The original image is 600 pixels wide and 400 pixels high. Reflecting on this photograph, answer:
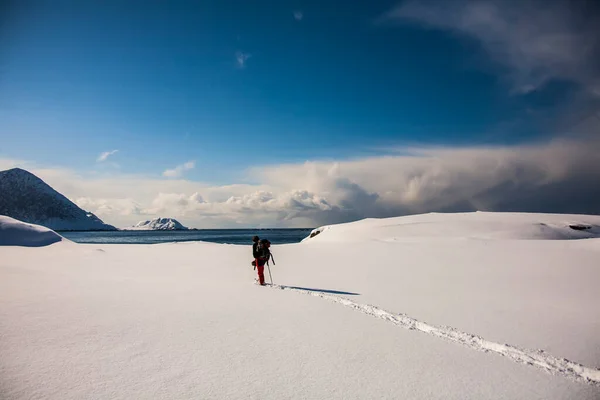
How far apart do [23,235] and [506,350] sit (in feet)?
131

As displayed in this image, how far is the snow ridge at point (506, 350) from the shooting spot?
17.6 ft

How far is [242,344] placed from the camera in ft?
18.6

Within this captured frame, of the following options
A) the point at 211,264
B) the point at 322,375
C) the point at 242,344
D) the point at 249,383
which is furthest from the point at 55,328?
the point at 211,264

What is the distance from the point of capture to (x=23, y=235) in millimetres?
30344

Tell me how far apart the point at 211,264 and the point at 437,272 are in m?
13.9

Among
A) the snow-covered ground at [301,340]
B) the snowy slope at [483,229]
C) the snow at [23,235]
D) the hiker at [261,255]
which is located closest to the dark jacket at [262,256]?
the hiker at [261,255]

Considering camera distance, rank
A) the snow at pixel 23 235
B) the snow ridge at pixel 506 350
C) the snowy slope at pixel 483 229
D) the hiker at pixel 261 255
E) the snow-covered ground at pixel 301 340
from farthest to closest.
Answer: the snowy slope at pixel 483 229
the snow at pixel 23 235
the hiker at pixel 261 255
the snow ridge at pixel 506 350
the snow-covered ground at pixel 301 340

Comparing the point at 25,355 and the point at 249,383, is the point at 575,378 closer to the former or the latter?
the point at 249,383

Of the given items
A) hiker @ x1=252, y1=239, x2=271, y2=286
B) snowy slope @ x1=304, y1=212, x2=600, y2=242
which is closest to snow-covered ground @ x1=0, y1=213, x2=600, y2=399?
hiker @ x1=252, y1=239, x2=271, y2=286

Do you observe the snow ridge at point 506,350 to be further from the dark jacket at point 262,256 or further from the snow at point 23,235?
the snow at point 23,235

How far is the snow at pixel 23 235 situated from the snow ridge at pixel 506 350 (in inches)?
1385

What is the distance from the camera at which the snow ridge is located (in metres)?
5.35

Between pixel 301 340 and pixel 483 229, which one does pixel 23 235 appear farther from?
pixel 483 229

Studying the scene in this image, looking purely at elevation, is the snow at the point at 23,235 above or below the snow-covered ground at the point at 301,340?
above
